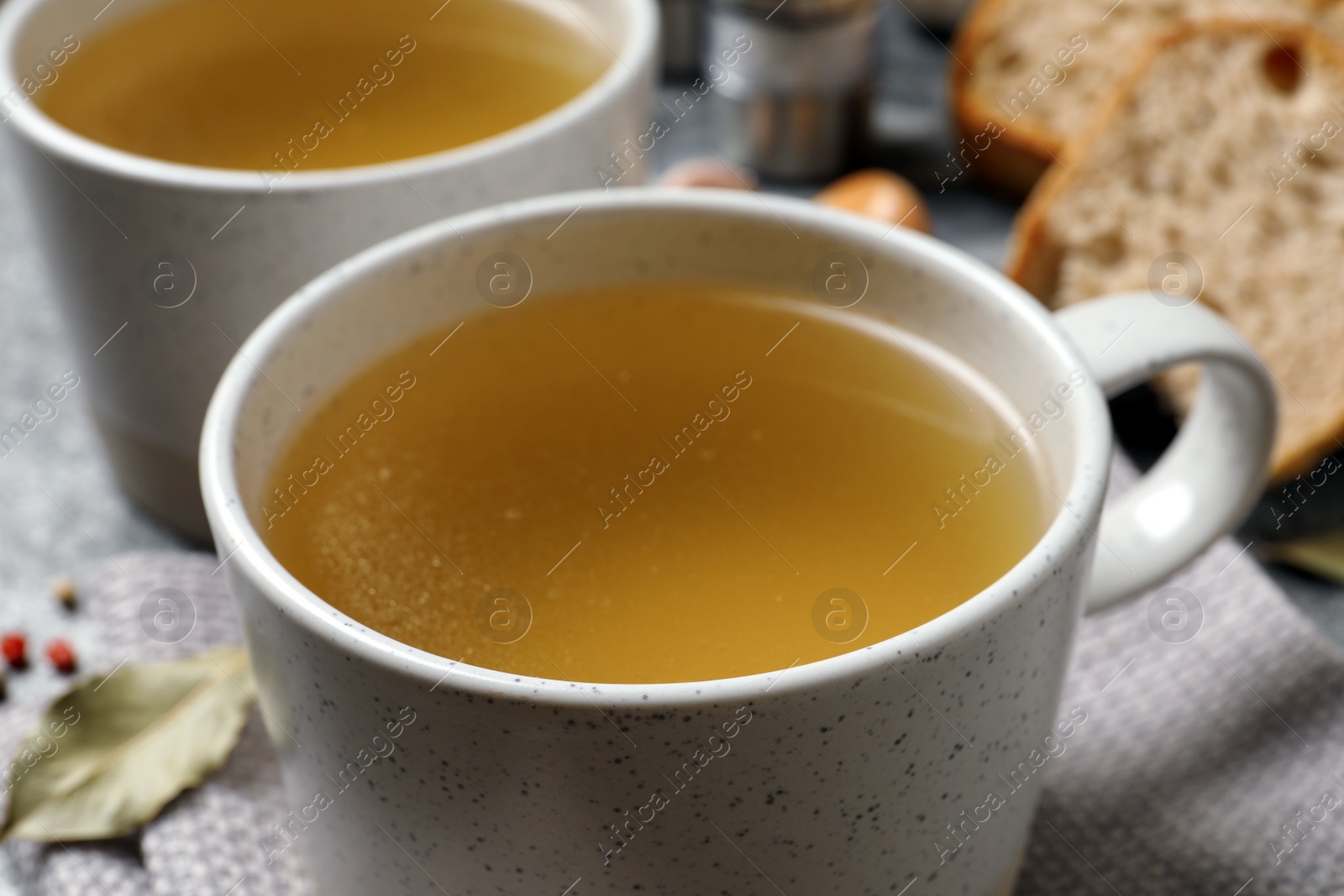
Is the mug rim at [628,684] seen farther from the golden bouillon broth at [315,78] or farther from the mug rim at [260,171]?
the golden bouillon broth at [315,78]

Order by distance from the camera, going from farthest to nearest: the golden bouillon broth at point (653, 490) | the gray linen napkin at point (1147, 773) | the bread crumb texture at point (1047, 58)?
the bread crumb texture at point (1047, 58), the gray linen napkin at point (1147, 773), the golden bouillon broth at point (653, 490)

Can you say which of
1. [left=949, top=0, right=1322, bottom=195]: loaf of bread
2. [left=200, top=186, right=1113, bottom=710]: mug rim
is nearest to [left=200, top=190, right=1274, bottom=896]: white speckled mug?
[left=200, top=186, right=1113, bottom=710]: mug rim

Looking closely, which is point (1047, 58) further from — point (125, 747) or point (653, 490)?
point (125, 747)

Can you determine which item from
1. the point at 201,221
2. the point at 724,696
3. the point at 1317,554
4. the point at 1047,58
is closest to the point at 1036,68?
the point at 1047,58

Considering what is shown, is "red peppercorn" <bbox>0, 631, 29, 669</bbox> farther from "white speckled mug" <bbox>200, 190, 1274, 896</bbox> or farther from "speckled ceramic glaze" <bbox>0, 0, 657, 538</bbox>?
"white speckled mug" <bbox>200, 190, 1274, 896</bbox>

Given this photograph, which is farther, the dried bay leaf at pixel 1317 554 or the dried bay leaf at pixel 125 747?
the dried bay leaf at pixel 1317 554

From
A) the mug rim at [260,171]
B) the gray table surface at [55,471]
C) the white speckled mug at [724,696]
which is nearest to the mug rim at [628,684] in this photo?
the white speckled mug at [724,696]
